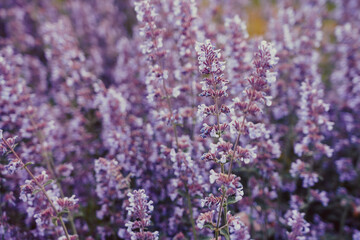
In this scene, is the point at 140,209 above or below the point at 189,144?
below

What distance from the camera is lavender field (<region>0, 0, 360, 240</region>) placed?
2295 mm

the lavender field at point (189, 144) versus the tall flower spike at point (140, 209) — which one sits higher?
the lavender field at point (189, 144)

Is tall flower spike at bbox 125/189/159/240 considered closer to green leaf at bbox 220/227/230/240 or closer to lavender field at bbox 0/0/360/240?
lavender field at bbox 0/0/360/240

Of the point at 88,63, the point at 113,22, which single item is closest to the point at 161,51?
the point at 88,63

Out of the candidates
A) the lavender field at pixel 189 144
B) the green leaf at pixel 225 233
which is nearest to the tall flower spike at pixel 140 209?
the lavender field at pixel 189 144

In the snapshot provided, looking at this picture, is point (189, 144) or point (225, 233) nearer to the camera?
point (225, 233)

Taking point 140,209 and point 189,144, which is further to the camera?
point 189,144

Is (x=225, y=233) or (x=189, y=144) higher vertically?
(x=189, y=144)

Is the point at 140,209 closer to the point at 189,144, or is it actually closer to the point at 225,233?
the point at 225,233

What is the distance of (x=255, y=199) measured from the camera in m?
3.37

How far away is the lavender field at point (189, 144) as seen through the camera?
2.29 m

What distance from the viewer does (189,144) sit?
2910 mm

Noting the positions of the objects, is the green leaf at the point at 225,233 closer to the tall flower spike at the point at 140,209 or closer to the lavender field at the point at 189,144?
the lavender field at the point at 189,144

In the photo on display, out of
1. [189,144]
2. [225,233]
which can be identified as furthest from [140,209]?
[189,144]
